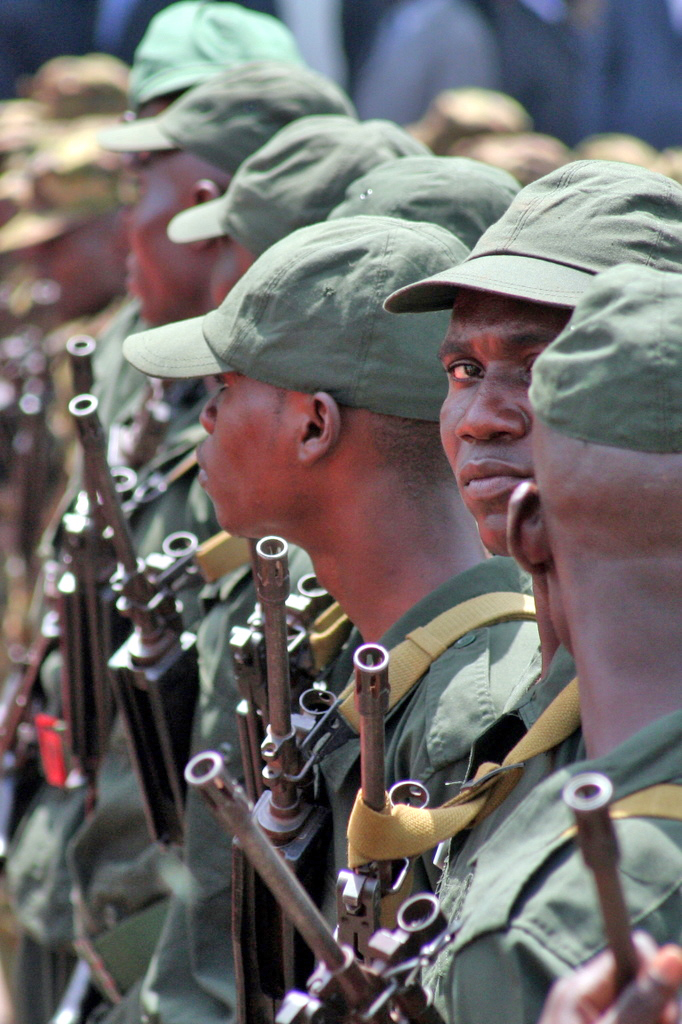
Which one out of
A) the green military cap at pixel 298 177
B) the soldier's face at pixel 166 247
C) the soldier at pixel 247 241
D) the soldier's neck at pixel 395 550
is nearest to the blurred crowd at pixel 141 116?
the soldier's face at pixel 166 247

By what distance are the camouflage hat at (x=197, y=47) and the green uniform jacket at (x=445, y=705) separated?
10.3 ft

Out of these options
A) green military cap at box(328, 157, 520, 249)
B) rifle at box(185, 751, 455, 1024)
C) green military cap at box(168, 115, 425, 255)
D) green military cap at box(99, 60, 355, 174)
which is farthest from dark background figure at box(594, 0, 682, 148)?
rifle at box(185, 751, 455, 1024)

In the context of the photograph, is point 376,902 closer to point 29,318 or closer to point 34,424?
point 34,424

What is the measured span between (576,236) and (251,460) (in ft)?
2.77

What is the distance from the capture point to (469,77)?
8797 mm

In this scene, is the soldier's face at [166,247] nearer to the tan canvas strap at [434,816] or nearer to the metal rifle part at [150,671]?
the metal rifle part at [150,671]

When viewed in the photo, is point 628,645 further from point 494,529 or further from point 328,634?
point 328,634

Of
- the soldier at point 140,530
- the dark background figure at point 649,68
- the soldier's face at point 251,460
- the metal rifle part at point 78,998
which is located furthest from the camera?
the dark background figure at point 649,68

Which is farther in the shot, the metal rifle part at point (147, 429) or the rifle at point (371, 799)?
the metal rifle part at point (147, 429)

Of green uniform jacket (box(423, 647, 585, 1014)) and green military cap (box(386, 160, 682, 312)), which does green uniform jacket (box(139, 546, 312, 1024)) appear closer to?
green uniform jacket (box(423, 647, 585, 1014))

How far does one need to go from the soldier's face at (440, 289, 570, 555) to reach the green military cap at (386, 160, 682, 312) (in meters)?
0.07

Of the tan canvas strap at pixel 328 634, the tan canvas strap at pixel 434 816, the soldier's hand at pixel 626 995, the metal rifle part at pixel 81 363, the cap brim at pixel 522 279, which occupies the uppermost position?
the cap brim at pixel 522 279

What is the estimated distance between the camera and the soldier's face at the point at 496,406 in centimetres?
Result: 208

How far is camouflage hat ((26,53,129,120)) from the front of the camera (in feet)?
24.5
